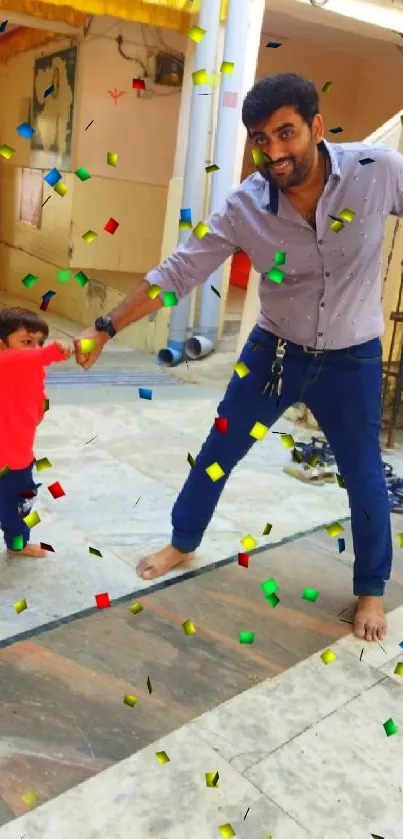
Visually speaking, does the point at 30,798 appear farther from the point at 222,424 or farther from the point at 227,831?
the point at 222,424

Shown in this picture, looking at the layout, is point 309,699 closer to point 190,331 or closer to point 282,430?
point 282,430

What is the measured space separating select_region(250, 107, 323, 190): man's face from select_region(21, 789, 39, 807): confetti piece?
1.57 meters

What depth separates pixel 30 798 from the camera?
159 centimetres

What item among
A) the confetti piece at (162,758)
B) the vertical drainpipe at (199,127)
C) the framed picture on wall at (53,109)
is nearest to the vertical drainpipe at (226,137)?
the vertical drainpipe at (199,127)

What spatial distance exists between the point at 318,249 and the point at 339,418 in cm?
50

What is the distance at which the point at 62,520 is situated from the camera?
291cm

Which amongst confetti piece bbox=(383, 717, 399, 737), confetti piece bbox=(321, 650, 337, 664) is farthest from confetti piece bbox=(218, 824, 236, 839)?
confetti piece bbox=(321, 650, 337, 664)

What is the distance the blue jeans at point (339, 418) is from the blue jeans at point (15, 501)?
21.5 inches

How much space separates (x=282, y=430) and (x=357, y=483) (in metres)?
2.10

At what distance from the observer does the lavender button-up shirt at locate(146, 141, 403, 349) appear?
2016 millimetres

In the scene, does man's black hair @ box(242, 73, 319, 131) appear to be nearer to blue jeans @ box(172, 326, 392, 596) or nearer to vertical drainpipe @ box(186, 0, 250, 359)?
blue jeans @ box(172, 326, 392, 596)

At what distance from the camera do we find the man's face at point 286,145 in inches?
74.2

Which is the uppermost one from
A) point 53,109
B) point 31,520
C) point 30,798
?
point 53,109

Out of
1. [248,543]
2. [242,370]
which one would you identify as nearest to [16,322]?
[242,370]
